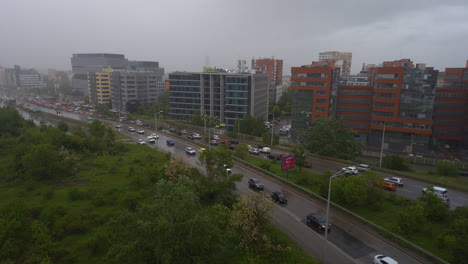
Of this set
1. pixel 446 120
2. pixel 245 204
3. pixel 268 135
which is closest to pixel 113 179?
pixel 245 204

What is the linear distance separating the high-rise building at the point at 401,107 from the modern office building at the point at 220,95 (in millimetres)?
30755

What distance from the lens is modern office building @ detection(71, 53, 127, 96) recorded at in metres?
182

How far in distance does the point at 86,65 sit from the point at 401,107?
605 feet

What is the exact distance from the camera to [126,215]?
744 inches

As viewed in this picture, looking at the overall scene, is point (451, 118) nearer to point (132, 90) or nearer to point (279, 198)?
point (279, 198)

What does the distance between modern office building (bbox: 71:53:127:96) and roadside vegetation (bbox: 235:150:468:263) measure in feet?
586

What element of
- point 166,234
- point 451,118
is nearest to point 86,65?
point 451,118

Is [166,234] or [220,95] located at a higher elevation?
[220,95]

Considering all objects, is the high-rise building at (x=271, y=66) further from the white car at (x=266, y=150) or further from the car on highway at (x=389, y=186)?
the car on highway at (x=389, y=186)

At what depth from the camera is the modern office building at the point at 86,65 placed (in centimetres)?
18238

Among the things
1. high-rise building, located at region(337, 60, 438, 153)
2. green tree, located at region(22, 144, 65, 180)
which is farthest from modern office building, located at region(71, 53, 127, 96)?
high-rise building, located at region(337, 60, 438, 153)

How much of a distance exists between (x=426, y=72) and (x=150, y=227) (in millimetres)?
65005

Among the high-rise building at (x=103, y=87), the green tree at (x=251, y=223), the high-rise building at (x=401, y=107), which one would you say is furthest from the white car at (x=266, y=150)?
the high-rise building at (x=103, y=87)

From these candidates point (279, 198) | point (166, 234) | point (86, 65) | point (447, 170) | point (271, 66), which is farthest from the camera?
point (86, 65)
